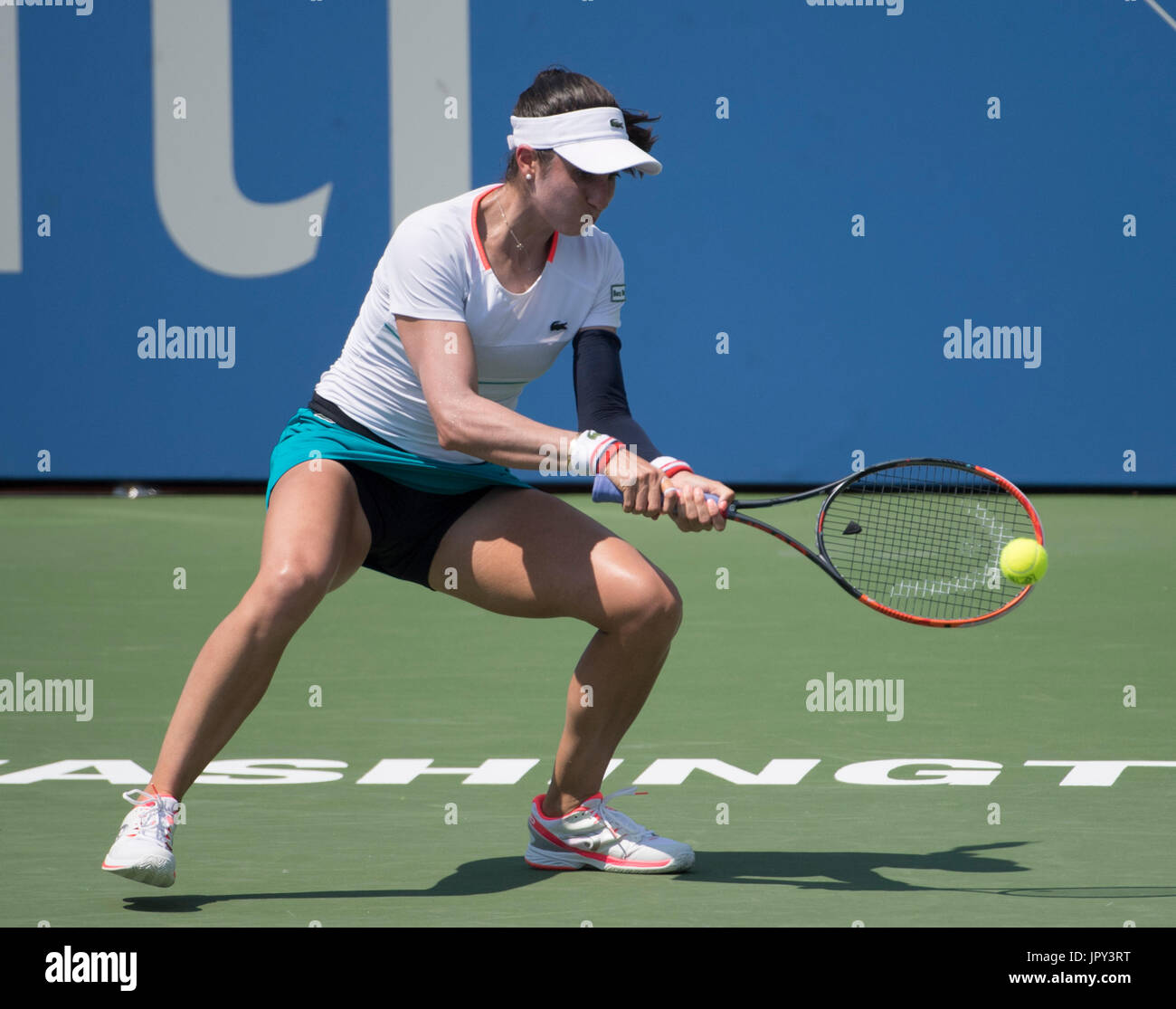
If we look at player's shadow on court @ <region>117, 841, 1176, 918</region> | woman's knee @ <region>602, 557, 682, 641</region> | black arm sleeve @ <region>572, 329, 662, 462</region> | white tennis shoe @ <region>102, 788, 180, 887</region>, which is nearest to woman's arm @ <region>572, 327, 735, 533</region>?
black arm sleeve @ <region>572, 329, 662, 462</region>

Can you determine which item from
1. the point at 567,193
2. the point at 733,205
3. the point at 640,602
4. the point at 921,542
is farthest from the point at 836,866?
the point at 733,205

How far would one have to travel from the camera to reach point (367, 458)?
3.72 metres

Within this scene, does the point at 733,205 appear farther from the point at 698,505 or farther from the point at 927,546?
the point at 698,505

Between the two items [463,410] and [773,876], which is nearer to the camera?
[463,410]

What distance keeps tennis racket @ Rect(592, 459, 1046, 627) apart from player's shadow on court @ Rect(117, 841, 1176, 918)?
51 centimetres

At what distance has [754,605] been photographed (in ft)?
24.3

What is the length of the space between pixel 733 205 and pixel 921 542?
4.18 meters

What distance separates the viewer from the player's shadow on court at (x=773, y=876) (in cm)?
345

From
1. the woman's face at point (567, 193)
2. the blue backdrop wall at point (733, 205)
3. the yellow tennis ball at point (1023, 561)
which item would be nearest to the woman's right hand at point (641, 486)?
the woman's face at point (567, 193)

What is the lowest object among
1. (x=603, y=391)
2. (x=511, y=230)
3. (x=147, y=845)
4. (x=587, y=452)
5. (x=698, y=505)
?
(x=147, y=845)

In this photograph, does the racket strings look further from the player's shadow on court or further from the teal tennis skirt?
the teal tennis skirt

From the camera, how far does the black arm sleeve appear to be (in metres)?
3.81

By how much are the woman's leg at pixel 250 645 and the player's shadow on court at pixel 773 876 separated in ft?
0.82
